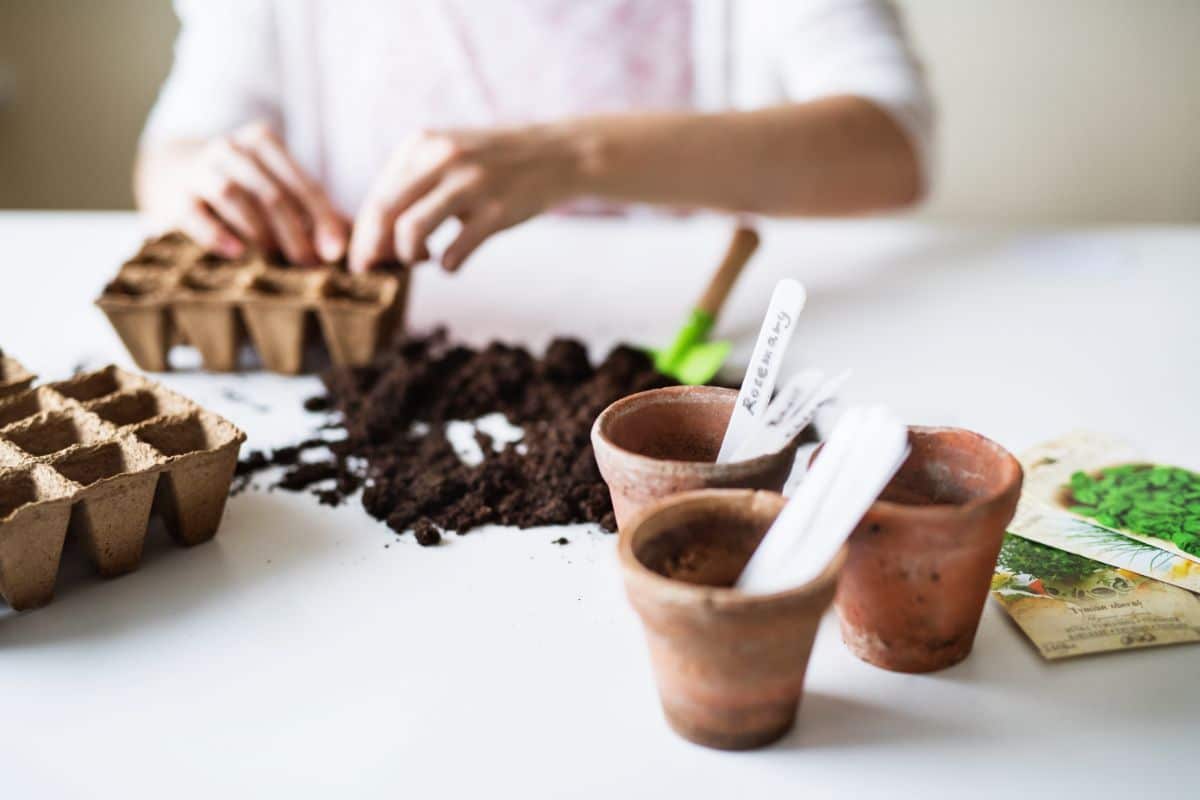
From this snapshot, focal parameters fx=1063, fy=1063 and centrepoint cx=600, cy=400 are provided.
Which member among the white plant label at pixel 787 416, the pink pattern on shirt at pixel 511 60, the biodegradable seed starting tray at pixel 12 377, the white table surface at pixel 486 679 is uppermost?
the pink pattern on shirt at pixel 511 60

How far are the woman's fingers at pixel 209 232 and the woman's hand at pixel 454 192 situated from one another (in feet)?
0.50

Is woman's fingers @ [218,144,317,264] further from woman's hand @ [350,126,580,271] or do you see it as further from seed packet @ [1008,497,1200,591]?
seed packet @ [1008,497,1200,591]

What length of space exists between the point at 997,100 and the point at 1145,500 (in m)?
2.08

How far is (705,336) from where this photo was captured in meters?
1.16

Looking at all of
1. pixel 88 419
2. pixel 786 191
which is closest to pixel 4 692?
pixel 88 419

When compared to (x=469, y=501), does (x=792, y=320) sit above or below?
above

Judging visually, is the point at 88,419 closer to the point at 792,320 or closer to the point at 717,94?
the point at 792,320

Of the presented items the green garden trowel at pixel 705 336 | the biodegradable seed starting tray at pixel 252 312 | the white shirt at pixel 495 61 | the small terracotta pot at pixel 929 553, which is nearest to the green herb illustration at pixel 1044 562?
the small terracotta pot at pixel 929 553

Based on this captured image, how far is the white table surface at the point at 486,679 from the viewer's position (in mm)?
562

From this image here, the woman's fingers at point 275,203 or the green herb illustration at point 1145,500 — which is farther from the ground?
the woman's fingers at point 275,203

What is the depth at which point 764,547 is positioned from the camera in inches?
22.0

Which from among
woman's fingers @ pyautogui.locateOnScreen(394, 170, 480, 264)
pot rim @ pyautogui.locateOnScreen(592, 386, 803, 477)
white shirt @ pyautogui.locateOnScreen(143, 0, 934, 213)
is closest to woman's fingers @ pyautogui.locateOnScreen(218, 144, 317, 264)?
woman's fingers @ pyautogui.locateOnScreen(394, 170, 480, 264)

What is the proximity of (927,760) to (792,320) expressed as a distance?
0.82 feet

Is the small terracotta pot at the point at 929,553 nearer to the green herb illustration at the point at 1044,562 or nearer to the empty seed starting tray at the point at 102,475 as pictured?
the green herb illustration at the point at 1044,562
